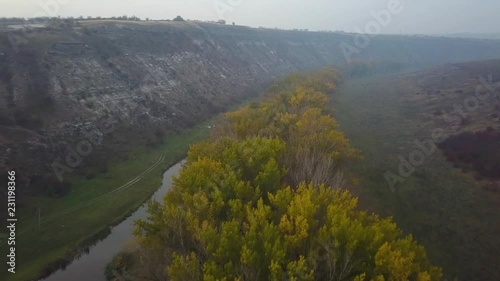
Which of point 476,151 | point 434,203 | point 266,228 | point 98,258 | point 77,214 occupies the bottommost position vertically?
point 434,203

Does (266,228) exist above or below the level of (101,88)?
below

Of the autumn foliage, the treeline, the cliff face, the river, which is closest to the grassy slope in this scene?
the autumn foliage

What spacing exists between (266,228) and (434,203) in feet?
80.0

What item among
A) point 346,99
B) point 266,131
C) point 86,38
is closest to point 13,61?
point 86,38

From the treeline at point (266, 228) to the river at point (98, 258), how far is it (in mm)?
1448

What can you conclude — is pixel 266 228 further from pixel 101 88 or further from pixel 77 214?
pixel 101 88

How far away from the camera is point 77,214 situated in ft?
121

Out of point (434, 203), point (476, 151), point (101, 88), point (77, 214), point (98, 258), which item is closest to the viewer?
point (98, 258)

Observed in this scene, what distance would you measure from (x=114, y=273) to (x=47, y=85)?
132 feet

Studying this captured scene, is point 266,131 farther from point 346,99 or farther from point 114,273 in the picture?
point 346,99

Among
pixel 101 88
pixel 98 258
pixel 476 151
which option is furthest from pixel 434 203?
pixel 101 88

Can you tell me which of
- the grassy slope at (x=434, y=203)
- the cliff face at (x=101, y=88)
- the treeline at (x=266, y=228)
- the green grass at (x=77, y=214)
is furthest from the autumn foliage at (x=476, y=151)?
the cliff face at (x=101, y=88)

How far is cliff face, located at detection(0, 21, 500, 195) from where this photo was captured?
47344mm

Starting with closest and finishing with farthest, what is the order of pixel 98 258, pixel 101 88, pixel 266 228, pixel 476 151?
pixel 266 228, pixel 98 258, pixel 476 151, pixel 101 88
